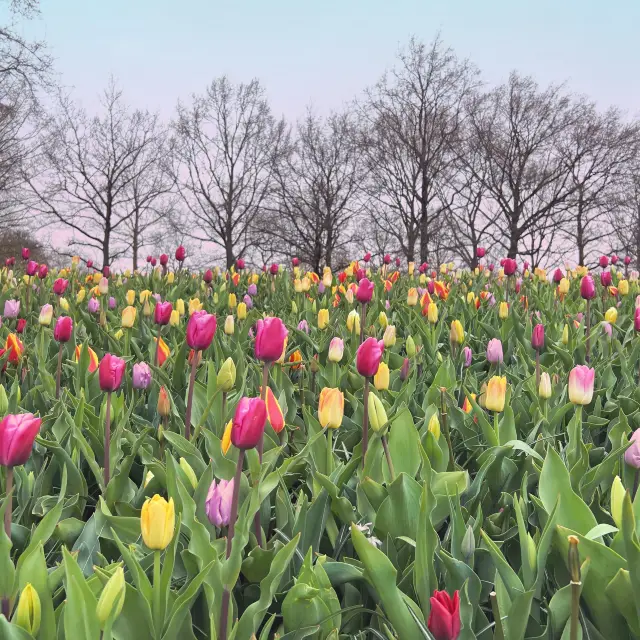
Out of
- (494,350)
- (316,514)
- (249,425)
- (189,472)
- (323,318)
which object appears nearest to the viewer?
(249,425)

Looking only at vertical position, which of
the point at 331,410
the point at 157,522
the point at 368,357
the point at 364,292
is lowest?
the point at 157,522

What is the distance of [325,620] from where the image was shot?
36.3 inches

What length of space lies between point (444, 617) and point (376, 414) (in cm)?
71

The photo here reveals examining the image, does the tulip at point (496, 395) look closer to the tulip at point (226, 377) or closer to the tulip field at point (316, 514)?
the tulip field at point (316, 514)

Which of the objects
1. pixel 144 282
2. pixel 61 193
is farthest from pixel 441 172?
pixel 144 282

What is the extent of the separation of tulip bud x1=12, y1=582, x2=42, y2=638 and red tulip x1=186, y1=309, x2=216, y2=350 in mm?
899

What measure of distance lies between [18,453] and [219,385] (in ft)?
2.21

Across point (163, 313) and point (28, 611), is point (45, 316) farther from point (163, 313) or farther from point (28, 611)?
point (28, 611)

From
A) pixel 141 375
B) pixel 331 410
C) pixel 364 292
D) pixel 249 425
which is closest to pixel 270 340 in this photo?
pixel 331 410

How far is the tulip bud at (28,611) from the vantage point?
85 centimetres

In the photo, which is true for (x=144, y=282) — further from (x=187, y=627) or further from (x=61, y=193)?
(x=61, y=193)

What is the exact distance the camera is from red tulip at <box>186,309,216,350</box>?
169 cm

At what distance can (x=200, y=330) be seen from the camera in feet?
5.54

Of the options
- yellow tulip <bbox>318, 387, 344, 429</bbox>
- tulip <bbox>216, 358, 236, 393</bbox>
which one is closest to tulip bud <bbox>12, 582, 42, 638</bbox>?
yellow tulip <bbox>318, 387, 344, 429</bbox>
